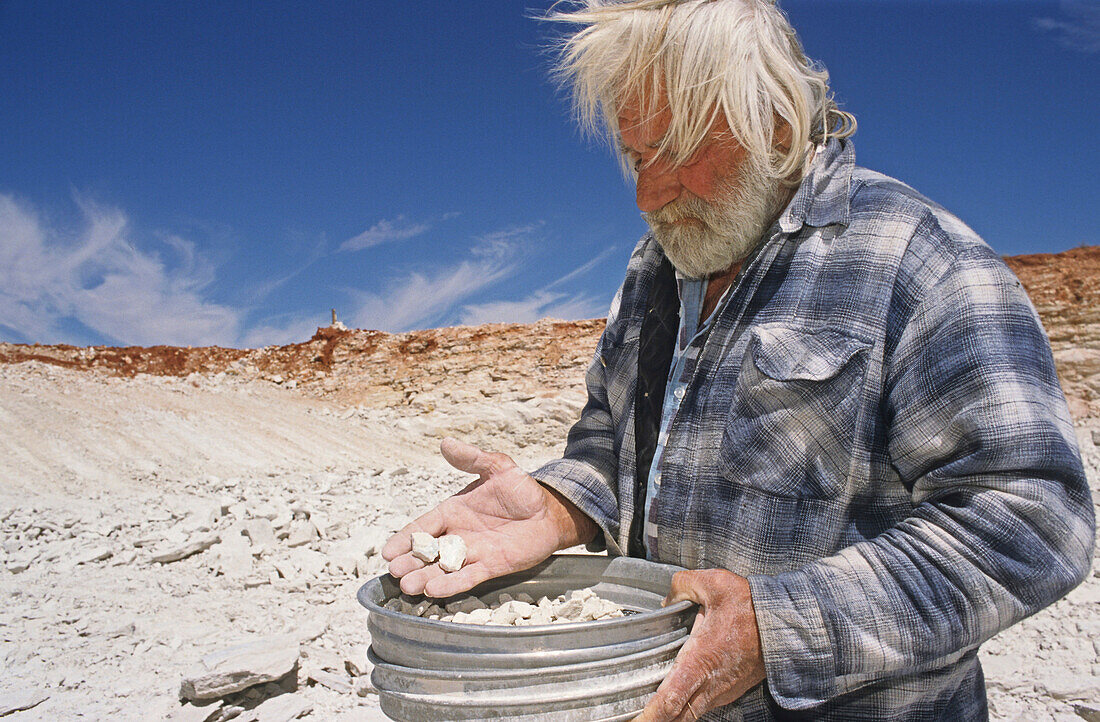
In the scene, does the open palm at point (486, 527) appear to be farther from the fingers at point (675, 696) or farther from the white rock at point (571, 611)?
the fingers at point (675, 696)

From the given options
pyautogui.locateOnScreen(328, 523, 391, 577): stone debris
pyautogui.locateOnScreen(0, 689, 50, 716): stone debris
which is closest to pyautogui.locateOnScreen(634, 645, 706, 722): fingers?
pyautogui.locateOnScreen(0, 689, 50, 716): stone debris

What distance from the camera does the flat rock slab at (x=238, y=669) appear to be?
299 cm

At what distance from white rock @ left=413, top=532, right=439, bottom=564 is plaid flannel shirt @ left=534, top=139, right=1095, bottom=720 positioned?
13.1 inches

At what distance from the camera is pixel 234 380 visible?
42.2 feet

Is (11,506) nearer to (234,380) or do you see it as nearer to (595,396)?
(595,396)

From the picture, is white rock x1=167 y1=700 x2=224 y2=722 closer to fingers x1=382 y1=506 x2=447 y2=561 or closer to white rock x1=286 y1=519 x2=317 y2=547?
fingers x1=382 y1=506 x2=447 y2=561

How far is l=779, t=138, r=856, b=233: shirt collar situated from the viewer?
54.8 inches

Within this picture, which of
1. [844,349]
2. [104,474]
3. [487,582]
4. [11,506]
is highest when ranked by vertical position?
[104,474]

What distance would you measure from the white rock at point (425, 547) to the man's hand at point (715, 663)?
0.59 meters

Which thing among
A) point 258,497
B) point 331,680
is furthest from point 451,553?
point 258,497

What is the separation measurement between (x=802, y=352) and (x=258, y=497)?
605 centimetres

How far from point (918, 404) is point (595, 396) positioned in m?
0.88

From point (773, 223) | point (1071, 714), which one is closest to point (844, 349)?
point (773, 223)

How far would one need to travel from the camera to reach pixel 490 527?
5.57ft
